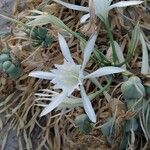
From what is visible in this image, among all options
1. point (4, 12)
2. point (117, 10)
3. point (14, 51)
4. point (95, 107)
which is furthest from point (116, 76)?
point (4, 12)

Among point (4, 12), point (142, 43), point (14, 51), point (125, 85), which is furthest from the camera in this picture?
point (4, 12)

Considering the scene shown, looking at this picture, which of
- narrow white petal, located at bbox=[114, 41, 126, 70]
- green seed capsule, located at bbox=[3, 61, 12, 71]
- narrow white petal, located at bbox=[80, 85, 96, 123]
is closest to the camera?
narrow white petal, located at bbox=[80, 85, 96, 123]

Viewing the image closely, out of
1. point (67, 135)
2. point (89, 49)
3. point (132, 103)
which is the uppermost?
point (89, 49)

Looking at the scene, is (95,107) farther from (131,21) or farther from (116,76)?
(131,21)

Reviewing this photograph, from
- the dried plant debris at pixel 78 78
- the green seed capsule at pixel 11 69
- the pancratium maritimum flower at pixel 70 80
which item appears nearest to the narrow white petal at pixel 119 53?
the dried plant debris at pixel 78 78

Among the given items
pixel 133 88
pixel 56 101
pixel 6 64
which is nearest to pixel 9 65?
pixel 6 64

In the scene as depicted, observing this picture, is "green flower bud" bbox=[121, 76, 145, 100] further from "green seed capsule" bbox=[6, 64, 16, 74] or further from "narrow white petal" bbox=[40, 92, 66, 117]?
"green seed capsule" bbox=[6, 64, 16, 74]

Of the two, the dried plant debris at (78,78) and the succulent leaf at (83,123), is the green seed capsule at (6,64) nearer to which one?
the dried plant debris at (78,78)

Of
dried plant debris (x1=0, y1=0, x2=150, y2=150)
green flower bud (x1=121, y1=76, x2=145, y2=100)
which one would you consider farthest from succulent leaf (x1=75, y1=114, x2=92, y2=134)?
green flower bud (x1=121, y1=76, x2=145, y2=100)
